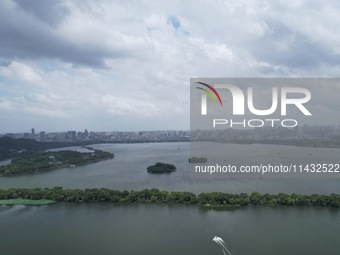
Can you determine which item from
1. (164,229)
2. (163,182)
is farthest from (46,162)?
(164,229)

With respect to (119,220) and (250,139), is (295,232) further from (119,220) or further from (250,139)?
(250,139)

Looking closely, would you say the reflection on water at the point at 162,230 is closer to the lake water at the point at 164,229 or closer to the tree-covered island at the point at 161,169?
the lake water at the point at 164,229

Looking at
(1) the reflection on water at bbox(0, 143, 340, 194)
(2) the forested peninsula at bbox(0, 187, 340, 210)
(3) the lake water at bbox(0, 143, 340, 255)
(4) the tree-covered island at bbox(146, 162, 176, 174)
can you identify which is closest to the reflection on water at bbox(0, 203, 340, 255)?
(3) the lake water at bbox(0, 143, 340, 255)

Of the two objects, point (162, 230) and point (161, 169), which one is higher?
point (161, 169)

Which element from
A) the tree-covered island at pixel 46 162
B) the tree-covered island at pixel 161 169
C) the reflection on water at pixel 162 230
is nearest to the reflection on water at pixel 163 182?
the tree-covered island at pixel 161 169

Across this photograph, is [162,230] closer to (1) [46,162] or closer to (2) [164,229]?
(2) [164,229]

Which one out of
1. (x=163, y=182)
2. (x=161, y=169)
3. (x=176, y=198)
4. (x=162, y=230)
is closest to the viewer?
(x=162, y=230)

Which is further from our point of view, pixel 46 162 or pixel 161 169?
pixel 46 162

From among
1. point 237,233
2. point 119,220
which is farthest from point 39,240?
point 237,233
